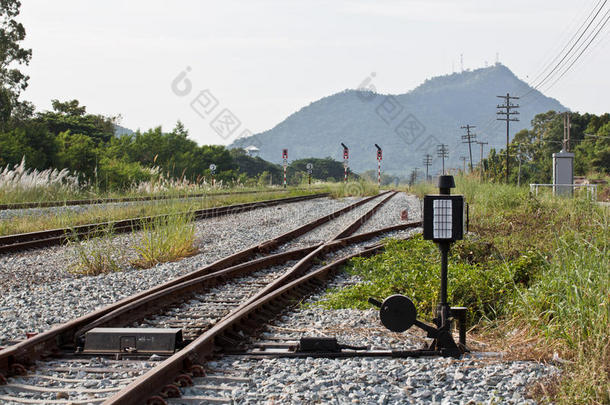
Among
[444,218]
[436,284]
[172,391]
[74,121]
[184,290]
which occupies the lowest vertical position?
[172,391]

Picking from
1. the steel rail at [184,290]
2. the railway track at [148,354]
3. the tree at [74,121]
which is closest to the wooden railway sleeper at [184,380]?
the railway track at [148,354]

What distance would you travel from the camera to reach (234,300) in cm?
557

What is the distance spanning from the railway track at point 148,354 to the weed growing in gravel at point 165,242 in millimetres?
1312

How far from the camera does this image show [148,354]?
12.6 ft

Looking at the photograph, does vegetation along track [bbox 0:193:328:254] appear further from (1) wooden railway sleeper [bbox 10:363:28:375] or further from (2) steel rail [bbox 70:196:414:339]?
(1) wooden railway sleeper [bbox 10:363:28:375]

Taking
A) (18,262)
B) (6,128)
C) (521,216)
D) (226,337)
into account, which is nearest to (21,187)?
(18,262)

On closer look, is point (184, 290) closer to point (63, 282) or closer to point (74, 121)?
point (63, 282)

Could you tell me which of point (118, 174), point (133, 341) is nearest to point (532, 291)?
point (133, 341)

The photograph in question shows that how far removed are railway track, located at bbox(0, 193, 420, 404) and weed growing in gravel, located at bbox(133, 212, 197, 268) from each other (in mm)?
1312

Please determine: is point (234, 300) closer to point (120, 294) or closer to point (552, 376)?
point (120, 294)

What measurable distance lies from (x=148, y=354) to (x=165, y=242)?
15.0 feet

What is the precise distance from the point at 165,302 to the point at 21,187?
1237cm

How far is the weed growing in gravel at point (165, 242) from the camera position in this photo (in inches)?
316

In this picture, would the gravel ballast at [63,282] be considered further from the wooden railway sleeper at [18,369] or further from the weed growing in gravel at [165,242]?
the wooden railway sleeper at [18,369]
